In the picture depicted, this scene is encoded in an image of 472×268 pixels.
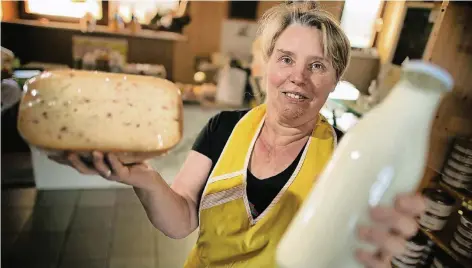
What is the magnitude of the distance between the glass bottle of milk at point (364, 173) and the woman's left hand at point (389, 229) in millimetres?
12

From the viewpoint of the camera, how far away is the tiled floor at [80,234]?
2029mm

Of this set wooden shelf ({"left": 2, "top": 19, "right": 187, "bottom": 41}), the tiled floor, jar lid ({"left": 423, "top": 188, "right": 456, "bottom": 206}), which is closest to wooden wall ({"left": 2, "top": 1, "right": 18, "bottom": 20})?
wooden shelf ({"left": 2, "top": 19, "right": 187, "bottom": 41})

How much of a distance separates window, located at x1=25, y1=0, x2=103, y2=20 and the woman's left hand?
3872 mm

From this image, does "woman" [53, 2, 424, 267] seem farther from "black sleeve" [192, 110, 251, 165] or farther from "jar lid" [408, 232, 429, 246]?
"jar lid" [408, 232, 429, 246]

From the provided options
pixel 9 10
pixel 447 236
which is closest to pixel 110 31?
pixel 9 10

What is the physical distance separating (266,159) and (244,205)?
0.12 metres

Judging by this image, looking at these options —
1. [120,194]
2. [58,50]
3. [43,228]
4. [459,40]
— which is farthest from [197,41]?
[459,40]

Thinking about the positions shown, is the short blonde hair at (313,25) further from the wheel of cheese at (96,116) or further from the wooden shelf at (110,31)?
the wooden shelf at (110,31)

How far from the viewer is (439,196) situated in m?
1.43

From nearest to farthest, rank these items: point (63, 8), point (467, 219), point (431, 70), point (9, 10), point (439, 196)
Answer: point (431, 70), point (467, 219), point (439, 196), point (9, 10), point (63, 8)

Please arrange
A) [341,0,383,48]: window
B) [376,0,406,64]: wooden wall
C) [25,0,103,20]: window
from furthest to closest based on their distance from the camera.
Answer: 1. [25,0,103,20]: window
2. [341,0,383,48]: window
3. [376,0,406,64]: wooden wall

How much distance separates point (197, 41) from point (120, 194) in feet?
6.71

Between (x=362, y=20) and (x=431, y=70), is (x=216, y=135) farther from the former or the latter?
(x=362, y=20)

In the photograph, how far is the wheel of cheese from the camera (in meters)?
0.50
